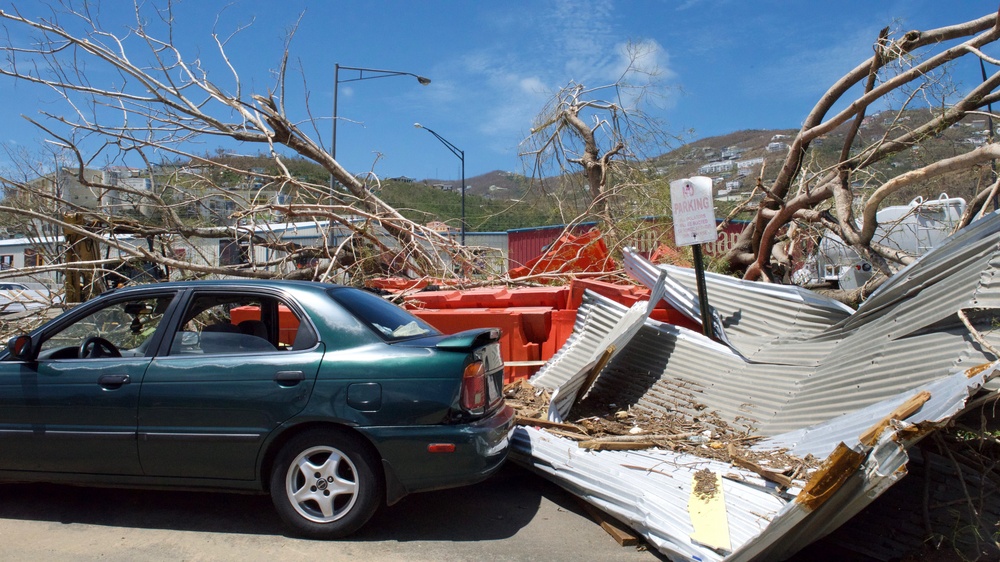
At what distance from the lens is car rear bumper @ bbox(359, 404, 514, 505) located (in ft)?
13.3

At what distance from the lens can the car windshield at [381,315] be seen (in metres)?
4.49

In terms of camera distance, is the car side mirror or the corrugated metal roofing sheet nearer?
the corrugated metal roofing sheet

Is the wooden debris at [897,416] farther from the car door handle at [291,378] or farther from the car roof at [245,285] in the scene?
the car roof at [245,285]

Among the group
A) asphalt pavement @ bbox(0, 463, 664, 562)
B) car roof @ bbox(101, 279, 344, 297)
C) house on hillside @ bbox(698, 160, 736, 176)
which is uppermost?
house on hillside @ bbox(698, 160, 736, 176)

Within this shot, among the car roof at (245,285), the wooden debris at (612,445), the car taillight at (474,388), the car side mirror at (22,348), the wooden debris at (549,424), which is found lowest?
the wooden debris at (612,445)

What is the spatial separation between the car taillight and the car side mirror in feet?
9.60

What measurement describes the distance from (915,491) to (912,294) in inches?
63.2

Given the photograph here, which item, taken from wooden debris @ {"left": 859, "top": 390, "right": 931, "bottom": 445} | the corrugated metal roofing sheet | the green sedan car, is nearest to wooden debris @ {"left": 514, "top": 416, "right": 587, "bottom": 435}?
the corrugated metal roofing sheet

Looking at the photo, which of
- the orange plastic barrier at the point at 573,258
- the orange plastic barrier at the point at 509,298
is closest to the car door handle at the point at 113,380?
the orange plastic barrier at the point at 509,298

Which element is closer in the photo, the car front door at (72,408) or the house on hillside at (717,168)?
the car front door at (72,408)

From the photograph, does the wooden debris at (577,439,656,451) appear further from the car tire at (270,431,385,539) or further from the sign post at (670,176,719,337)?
the sign post at (670,176,719,337)

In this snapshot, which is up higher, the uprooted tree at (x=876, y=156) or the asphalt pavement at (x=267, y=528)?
the uprooted tree at (x=876, y=156)

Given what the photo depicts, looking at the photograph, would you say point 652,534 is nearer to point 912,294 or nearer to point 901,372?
point 901,372

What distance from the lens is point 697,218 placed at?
21.0 feet
